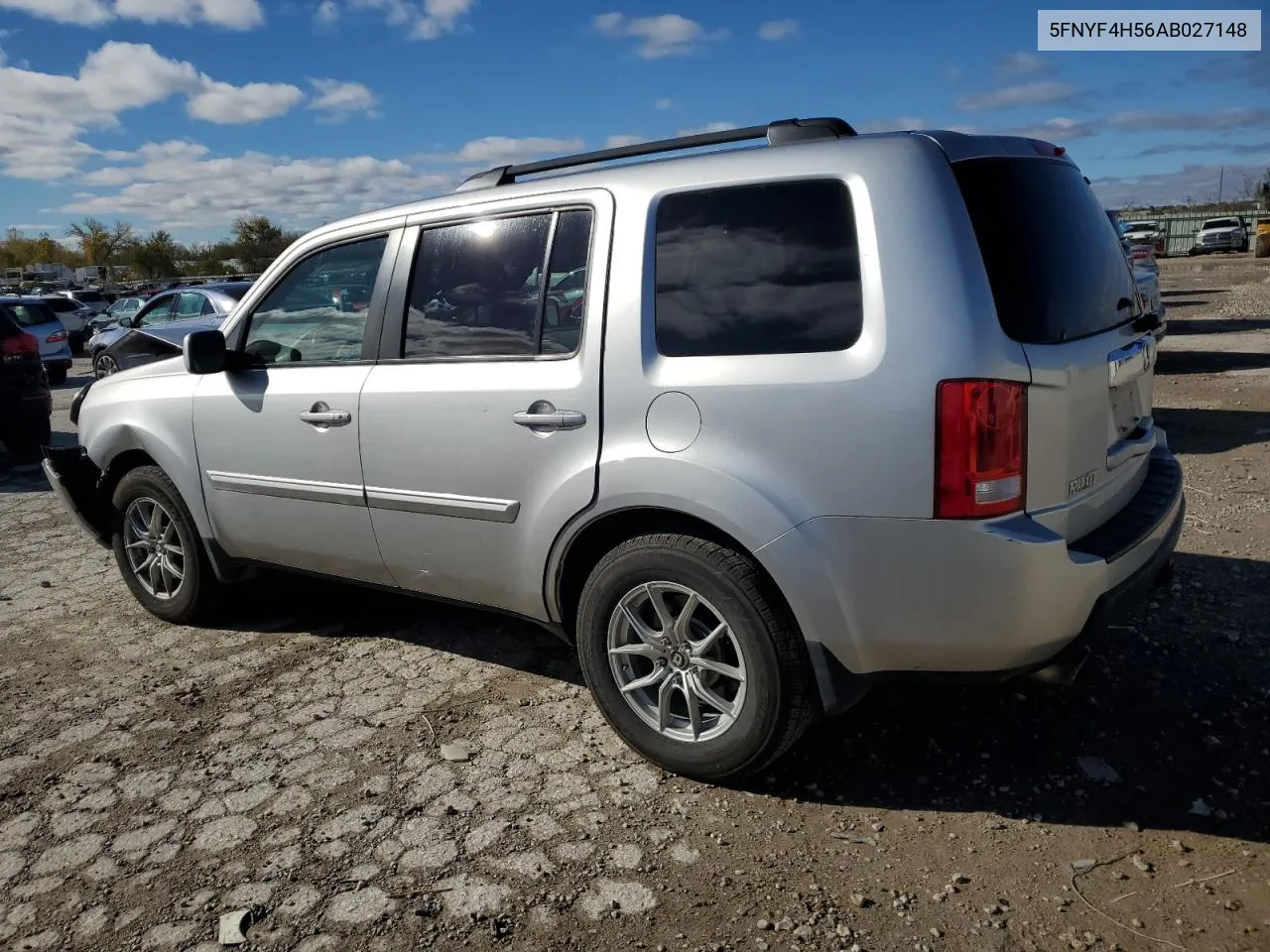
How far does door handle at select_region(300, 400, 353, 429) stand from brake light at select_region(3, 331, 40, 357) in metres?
6.97

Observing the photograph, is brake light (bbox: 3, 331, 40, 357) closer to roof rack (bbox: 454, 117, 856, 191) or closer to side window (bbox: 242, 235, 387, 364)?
side window (bbox: 242, 235, 387, 364)

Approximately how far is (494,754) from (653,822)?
2.36 ft

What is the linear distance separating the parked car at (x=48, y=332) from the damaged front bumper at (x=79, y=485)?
48.9ft

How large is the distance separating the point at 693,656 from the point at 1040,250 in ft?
5.24

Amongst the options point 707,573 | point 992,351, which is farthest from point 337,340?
point 992,351

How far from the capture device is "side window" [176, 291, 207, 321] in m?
14.6

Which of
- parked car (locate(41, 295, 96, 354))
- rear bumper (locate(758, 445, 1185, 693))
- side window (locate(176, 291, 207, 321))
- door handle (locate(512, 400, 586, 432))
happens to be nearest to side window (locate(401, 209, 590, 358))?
door handle (locate(512, 400, 586, 432))

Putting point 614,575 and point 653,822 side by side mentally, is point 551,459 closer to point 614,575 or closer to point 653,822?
point 614,575

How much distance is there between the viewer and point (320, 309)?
4094 millimetres

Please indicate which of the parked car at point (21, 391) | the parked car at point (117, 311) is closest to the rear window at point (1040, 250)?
the parked car at point (21, 391)

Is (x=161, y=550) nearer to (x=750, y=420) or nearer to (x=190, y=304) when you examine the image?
(x=750, y=420)

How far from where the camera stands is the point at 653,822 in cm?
296

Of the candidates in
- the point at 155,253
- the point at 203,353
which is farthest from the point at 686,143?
the point at 155,253

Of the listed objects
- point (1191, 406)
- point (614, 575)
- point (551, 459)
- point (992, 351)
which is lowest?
point (1191, 406)
